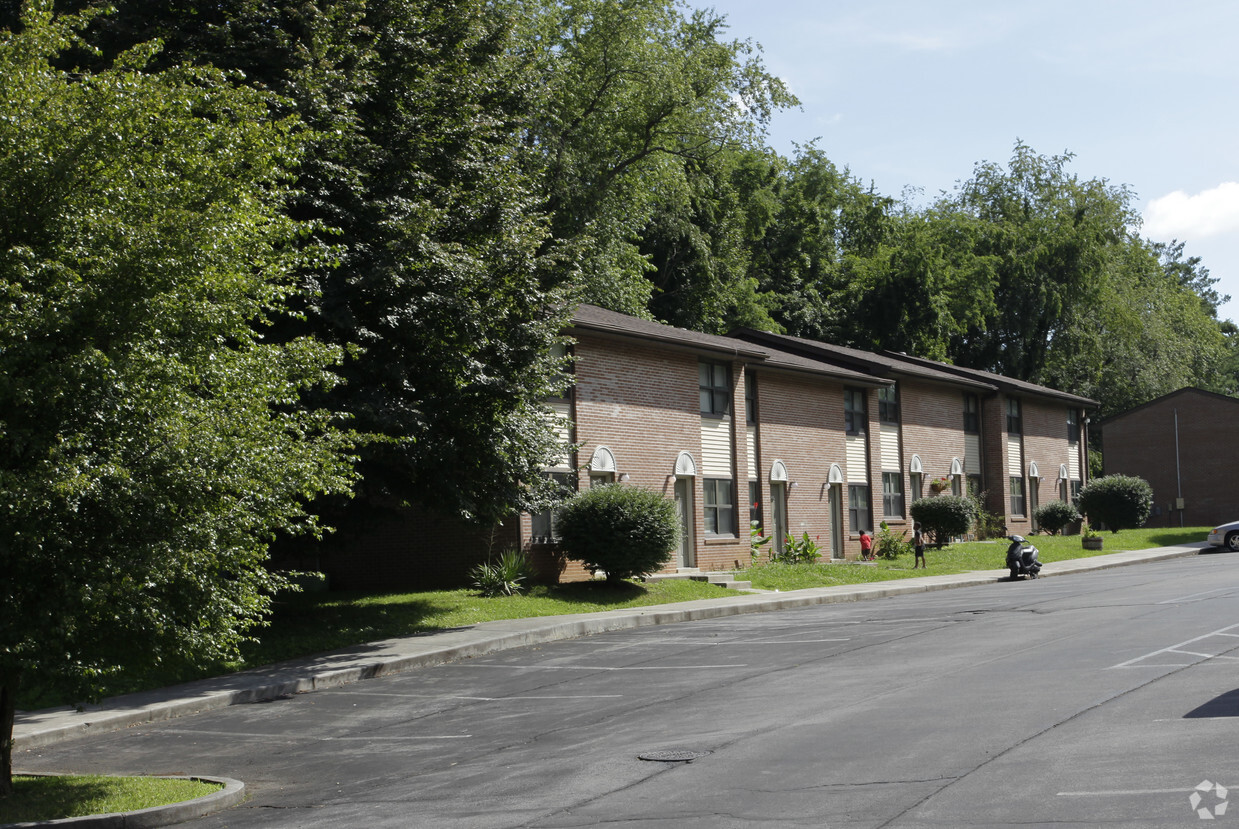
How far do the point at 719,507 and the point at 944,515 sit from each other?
1121 cm

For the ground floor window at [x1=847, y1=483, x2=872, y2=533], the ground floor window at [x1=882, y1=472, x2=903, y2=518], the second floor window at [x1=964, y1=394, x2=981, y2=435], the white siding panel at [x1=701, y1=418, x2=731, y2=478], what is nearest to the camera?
the white siding panel at [x1=701, y1=418, x2=731, y2=478]

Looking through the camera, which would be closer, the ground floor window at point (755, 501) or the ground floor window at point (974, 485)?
the ground floor window at point (755, 501)

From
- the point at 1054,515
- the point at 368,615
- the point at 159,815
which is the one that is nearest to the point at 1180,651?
the point at 159,815

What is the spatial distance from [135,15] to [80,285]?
41.2 ft

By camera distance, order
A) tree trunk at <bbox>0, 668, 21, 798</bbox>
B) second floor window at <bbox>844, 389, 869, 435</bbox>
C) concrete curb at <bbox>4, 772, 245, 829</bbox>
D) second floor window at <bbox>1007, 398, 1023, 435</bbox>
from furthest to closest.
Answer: second floor window at <bbox>1007, 398, 1023, 435</bbox> < second floor window at <bbox>844, 389, 869, 435</bbox> < tree trunk at <bbox>0, 668, 21, 798</bbox> < concrete curb at <bbox>4, 772, 245, 829</bbox>

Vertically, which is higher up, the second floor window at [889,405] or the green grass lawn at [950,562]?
the second floor window at [889,405]

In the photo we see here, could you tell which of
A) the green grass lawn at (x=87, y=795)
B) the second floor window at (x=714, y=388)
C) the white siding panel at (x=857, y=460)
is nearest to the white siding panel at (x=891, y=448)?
the white siding panel at (x=857, y=460)

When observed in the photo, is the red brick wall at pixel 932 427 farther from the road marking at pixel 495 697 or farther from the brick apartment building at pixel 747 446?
the road marking at pixel 495 697

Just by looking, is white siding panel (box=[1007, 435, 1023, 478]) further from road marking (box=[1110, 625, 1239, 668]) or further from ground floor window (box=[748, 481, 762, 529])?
road marking (box=[1110, 625, 1239, 668])

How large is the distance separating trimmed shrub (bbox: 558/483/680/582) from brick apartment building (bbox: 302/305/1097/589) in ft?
3.09

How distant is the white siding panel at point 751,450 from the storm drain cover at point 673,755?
24737 mm

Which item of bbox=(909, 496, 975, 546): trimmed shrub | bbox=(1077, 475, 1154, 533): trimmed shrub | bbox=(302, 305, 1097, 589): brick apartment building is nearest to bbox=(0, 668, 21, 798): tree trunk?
bbox=(302, 305, 1097, 589): brick apartment building

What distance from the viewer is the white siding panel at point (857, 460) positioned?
39938 mm

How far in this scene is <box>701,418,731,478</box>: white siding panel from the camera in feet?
107
